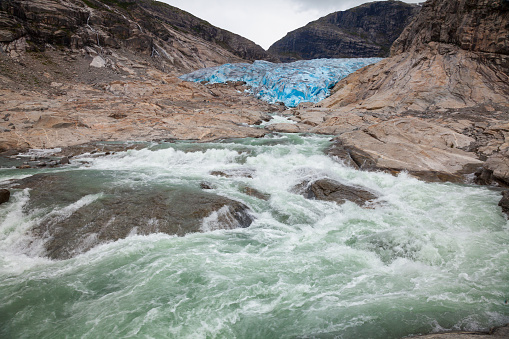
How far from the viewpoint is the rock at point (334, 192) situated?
8.01 m

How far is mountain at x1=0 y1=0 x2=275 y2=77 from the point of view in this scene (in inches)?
1098

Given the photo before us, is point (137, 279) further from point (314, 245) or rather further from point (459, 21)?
point (459, 21)

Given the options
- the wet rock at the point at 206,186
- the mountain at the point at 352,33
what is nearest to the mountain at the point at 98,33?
the wet rock at the point at 206,186

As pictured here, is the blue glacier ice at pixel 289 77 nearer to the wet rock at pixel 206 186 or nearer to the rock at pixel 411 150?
the rock at pixel 411 150

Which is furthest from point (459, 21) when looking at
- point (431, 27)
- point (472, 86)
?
point (472, 86)

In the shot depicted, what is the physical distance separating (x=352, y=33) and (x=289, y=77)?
66.9 meters

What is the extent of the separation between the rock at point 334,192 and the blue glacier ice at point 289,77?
78.3 ft

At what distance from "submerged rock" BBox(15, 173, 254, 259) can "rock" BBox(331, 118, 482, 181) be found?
615 cm

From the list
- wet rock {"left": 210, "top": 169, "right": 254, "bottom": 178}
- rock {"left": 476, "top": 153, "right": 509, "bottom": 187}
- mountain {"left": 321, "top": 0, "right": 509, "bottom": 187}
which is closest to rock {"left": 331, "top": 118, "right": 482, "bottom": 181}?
mountain {"left": 321, "top": 0, "right": 509, "bottom": 187}

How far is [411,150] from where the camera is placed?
10.9m

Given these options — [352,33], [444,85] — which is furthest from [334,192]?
[352,33]

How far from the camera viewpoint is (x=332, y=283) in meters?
4.47

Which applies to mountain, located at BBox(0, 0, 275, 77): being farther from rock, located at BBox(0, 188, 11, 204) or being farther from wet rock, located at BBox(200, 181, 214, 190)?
wet rock, located at BBox(200, 181, 214, 190)

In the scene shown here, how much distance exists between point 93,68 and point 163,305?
31718mm
